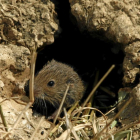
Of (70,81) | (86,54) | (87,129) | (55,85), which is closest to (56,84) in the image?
(55,85)

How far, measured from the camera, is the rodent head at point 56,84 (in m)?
4.62

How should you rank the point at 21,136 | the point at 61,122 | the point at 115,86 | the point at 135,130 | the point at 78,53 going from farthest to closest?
the point at 78,53 < the point at 115,86 < the point at 61,122 < the point at 135,130 < the point at 21,136

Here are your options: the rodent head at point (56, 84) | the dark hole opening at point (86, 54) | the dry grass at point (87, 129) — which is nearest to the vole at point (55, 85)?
the rodent head at point (56, 84)

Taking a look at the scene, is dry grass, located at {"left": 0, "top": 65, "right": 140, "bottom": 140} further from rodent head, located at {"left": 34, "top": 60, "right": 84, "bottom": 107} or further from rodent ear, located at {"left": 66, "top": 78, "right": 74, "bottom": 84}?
rodent ear, located at {"left": 66, "top": 78, "right": 74, "bottom": 84}

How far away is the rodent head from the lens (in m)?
4.62

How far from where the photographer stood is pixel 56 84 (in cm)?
479

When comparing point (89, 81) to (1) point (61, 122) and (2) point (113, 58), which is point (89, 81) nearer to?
(2) point (113, 58)

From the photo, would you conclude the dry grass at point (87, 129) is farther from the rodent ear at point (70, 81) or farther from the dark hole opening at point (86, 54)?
the dark hole opening at point (86, 54)

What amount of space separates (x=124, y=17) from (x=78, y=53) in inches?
68.4

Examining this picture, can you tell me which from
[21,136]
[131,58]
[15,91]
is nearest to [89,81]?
[131,58]

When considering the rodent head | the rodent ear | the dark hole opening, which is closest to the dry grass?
the rodent head

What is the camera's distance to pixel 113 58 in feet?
18.5

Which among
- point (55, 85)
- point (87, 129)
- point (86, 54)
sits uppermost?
point (86, 54)

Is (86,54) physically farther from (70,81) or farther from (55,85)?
(55,85)
